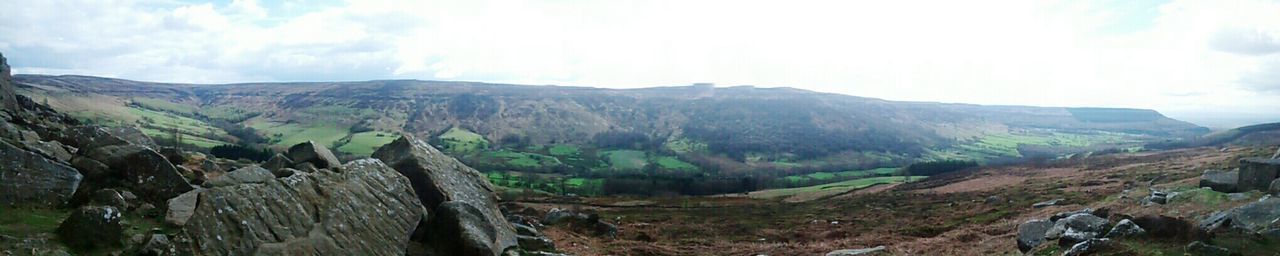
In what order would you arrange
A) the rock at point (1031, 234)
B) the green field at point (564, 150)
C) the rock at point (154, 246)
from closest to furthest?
1. the rock at point (154, 246)
2. the rock at point (1031, 234)
3. the green field at point (564, 150)

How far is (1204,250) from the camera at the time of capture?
14.8 meters

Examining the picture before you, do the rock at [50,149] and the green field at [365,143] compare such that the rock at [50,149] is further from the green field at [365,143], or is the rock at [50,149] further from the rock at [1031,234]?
the green field at [365,143]

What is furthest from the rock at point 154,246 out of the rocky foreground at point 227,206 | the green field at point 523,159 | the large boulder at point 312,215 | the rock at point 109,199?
the green field at point 523,159

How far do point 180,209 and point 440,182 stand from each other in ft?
25.1

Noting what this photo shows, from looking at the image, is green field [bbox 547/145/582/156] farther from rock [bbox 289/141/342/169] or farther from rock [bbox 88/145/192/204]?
rock [bbox 88/145/192/204]

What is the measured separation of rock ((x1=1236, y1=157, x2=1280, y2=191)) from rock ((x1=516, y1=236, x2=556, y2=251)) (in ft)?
87.7

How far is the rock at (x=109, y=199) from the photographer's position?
14836 millimetres

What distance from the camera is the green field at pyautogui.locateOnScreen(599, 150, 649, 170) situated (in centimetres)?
16088

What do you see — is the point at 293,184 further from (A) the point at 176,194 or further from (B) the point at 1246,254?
(B) the point at 1246,254

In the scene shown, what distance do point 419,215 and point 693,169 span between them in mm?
140630

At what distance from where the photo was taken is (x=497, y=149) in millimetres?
181875

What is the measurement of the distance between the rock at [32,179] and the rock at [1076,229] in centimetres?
2549

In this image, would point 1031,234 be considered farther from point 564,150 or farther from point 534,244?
point 564,150

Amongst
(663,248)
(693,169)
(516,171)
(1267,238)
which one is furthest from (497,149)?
(1267,238)
